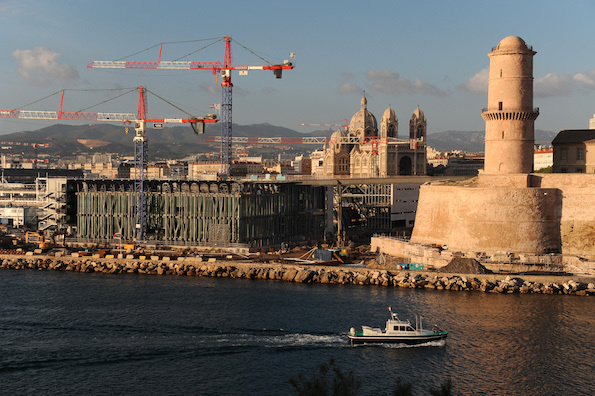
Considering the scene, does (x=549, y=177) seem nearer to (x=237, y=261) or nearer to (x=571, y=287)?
(x=571, y=287)

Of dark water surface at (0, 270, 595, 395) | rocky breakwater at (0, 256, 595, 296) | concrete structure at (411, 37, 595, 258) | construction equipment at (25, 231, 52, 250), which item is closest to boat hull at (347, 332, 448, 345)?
dark water surface at (0, 270, 595, 395)

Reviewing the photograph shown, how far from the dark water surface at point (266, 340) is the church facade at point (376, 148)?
4271 inches

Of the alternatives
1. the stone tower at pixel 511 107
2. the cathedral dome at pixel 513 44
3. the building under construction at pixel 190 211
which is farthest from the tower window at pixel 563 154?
the building under construction at pixel 190 211

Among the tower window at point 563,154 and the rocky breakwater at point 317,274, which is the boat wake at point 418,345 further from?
the tower window at point 563,154

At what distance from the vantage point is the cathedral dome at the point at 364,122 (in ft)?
637

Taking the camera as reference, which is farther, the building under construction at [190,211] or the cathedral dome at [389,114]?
Result: the cathedral dome at [389,114]

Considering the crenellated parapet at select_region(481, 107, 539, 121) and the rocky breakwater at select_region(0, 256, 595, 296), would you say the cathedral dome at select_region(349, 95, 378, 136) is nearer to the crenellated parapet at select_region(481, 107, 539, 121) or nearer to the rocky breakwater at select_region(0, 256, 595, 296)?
the crenellated parapet at select_region(481, 107, 539, 121)

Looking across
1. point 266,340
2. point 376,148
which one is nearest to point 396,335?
point 266,340

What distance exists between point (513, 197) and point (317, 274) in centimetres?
2063

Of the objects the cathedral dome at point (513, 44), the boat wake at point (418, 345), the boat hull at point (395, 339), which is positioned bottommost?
the boat wake at point (418, 345)

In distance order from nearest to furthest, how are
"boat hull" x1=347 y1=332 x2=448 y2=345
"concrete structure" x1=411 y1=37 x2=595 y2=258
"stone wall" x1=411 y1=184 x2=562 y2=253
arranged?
"boat hull" x1=347 y1=332 x2=448 y2=345, "concrete structure" x1=411 y1=37 x2=595 y2=258, "stone wall" x1=411 y1=184 x2=562 y2=253

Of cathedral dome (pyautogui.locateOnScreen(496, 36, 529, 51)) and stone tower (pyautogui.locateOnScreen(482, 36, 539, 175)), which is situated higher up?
cathedral dome (pyautogui.locateOnScreen(496, 36, 529, 51))

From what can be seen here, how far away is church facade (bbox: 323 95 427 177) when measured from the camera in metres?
175

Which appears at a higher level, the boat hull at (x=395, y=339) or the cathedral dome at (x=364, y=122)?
the cathedral dome at (x=364, y=122)
